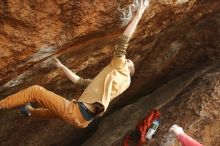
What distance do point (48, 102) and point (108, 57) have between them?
2.07m

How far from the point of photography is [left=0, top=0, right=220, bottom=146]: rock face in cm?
603

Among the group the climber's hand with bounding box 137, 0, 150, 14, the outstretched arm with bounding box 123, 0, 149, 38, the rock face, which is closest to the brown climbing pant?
the rock face

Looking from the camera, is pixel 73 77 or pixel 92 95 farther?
pixel 73 77

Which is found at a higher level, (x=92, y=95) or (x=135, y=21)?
(x=135, y=21)

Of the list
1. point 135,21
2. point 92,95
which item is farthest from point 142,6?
point 92,95

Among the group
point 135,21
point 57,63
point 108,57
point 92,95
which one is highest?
Answer: point 135,21

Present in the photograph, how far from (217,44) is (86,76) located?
9.20 ft

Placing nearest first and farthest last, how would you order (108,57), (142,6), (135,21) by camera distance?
(135,21), (142,6), (108,57)

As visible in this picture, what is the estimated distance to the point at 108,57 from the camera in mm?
7785

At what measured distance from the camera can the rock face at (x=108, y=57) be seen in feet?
19.8

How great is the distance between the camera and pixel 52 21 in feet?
19.9

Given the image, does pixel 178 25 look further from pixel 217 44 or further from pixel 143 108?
pixel 143 108

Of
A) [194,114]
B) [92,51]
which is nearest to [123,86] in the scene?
[92,51]

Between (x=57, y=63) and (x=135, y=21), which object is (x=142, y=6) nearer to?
(x=135, y=21)
